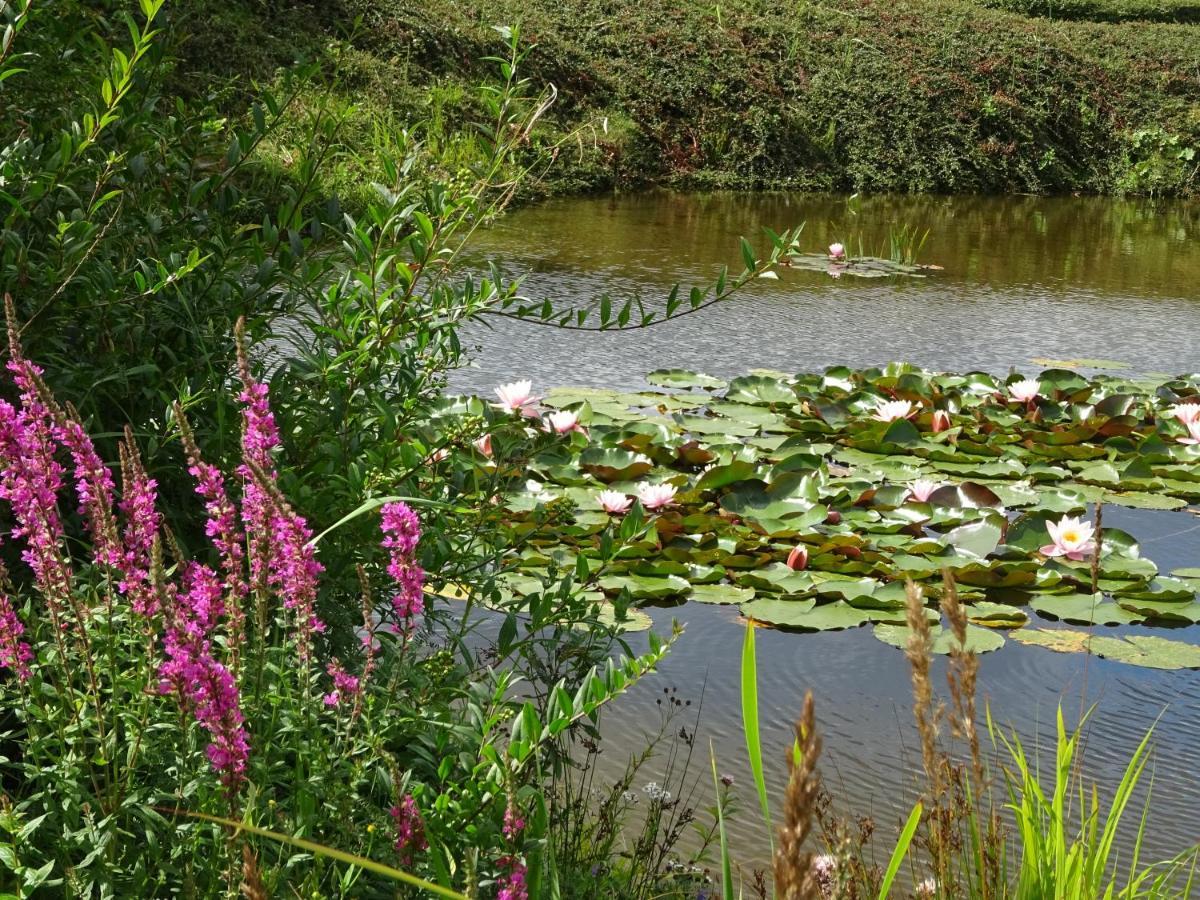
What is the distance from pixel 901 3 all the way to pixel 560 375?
44.6 feet

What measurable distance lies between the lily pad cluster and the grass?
6.23 meters

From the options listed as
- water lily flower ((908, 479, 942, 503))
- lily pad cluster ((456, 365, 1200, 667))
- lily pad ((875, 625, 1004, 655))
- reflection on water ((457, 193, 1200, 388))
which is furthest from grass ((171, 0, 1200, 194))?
lily pad ((875, 625, 1004, 655))

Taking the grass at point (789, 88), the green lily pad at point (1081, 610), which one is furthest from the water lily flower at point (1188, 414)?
the grass at point (789, 88)

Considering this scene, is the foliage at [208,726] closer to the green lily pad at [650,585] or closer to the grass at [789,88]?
the green lily pad at [650,585]

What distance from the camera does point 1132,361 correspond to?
602 centimetres

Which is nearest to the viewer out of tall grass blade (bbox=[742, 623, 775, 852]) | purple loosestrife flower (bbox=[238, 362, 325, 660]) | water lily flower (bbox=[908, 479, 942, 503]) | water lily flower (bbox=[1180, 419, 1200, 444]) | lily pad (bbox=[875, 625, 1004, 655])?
tall grass blade (bbox=[742, 623, 775, 852])

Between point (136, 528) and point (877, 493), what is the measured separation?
274cm

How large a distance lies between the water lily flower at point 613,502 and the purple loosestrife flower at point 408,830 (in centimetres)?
212

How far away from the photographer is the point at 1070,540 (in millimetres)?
3523

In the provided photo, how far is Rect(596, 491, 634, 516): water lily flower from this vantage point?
3523 mm

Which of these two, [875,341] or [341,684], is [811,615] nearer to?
[341,684]

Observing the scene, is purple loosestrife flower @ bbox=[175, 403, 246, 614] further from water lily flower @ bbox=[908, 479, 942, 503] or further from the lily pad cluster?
water lily flower @ bbox=[908, 479, 942, 503]

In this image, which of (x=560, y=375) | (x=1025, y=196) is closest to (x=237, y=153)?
(x=560, y=375)

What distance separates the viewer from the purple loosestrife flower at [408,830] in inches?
54.3
